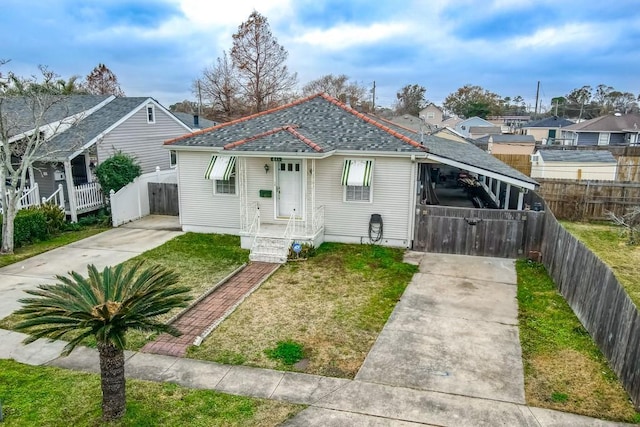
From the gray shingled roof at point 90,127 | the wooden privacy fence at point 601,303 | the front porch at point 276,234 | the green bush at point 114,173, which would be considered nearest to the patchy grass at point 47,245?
the green bush at point 114,173

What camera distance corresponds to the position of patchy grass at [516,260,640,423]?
20.7ft

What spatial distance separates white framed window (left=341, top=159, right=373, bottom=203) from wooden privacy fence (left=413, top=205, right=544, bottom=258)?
1.76 m

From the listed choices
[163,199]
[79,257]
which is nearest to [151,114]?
[163,199]

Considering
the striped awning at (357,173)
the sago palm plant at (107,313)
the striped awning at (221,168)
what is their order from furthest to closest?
the striped awning at (221,168) → the striped awning at (357,173) → the sago palm plant at (107,313)

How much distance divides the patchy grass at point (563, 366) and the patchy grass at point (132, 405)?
149 inches

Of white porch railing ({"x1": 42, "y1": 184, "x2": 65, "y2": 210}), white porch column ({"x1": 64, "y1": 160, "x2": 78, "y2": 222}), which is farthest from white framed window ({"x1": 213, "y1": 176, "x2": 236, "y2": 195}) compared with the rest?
white porch railing ({"x1": 42, "y1": 184, "x2": 65, "y2": 210})

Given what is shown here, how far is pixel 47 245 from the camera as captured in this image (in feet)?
47.2

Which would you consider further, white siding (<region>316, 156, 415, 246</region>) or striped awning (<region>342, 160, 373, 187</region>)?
white siding (<region>316, 156, 415, 246</region>)

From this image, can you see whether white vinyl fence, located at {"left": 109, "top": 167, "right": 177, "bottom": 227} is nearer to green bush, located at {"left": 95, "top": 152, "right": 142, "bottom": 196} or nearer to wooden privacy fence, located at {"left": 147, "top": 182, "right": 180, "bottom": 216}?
wooden privacy fence, located at {"left": 147, "top": 182, "right": 180, "bottom": 216}

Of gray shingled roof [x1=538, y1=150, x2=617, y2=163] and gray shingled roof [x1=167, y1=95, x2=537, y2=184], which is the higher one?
gray shingled roof [x1=167, y1=95, x2=537, y2=184]

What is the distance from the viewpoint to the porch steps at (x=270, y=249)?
12.9 meters

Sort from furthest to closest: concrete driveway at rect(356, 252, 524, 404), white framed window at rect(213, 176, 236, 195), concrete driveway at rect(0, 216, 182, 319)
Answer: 1. white framed window at rect(213, 176, 236, 195)
2. concrete driveway at rect(0, 216, 182, 319)
3. concrete driveway at rect(356, 252, 524, 404)

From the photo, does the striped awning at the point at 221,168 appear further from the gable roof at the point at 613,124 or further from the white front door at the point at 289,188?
the gable roof at the point at 613,124

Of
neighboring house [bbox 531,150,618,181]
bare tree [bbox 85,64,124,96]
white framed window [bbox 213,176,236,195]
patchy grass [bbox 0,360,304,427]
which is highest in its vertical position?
bare tree [bbox 85,64,124,96]
